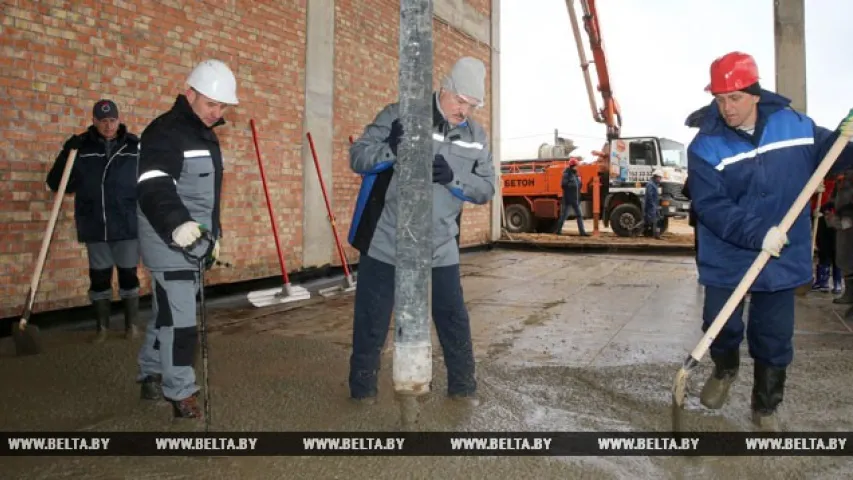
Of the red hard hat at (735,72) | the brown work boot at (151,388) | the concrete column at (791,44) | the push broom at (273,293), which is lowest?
the brown work boot at (151,388)

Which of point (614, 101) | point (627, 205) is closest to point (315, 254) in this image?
point (627, 205)

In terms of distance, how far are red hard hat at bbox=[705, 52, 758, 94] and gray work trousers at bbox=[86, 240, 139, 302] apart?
4.22 m

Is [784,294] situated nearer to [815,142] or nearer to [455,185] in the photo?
[815,142]

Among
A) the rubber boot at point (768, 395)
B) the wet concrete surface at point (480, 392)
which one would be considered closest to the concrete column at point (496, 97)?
the wet concrete surface at point (480, 392)

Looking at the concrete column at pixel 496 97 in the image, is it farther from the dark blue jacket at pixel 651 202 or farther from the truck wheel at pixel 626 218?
the dark blue jacket at pixel 651 202

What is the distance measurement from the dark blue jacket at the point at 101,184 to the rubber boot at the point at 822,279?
7354mm

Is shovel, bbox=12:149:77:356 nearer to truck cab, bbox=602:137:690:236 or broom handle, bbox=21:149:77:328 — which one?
broom handle, bbox=21:149:77:328

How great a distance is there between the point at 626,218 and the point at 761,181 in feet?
42.4

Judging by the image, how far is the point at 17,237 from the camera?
5039 mm

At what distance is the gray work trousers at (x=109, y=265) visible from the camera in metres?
4.87

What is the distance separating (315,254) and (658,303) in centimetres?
425

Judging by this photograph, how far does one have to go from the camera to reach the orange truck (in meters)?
15.2

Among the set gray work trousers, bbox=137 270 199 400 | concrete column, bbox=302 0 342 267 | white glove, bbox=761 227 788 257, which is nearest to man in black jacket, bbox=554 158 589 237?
concrete column, bbox=302 0 342 267

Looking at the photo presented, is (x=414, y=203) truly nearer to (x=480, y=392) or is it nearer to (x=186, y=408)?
(x=480, y=392)
